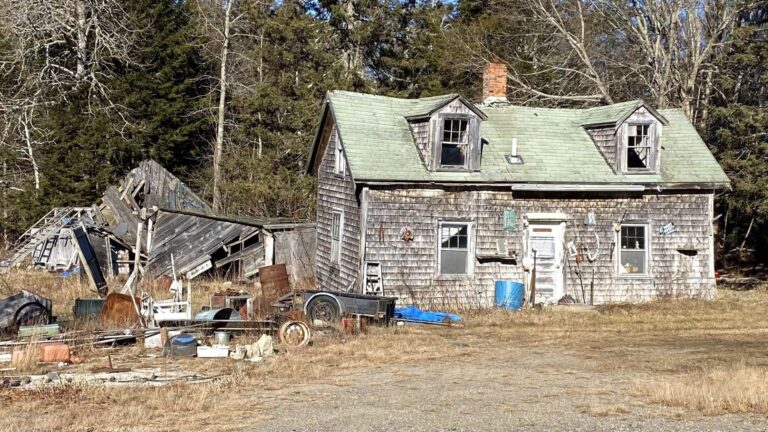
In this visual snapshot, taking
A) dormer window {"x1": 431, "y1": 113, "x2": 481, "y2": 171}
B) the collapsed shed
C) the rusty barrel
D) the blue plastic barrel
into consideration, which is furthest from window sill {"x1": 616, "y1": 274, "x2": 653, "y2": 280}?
the collapsed shed

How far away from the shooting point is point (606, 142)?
22234 millimetres

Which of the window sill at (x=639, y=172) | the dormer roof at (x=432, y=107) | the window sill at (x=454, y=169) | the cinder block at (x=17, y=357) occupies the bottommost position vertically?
the cinder block at (x=17, y=357)

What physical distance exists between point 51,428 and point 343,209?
12.8 m

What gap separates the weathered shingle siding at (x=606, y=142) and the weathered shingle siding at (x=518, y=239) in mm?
1136

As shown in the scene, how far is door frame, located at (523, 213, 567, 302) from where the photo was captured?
20984 mm

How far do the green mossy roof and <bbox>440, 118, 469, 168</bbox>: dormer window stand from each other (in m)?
0.53

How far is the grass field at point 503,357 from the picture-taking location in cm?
1070

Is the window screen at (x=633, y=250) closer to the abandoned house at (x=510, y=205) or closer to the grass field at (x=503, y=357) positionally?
the abandoned house at (x=510, y=205)

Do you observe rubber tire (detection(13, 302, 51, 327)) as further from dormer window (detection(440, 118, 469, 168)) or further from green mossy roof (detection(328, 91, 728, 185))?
dormer window (detection(440, 118, 469, 168))

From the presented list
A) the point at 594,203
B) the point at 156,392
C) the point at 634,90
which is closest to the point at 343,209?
the point at 594,203

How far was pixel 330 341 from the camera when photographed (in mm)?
15805

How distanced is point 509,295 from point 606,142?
5.15 m

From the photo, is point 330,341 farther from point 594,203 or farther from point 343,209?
point 594,203

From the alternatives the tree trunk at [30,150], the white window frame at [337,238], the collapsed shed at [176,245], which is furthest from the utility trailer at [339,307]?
the tree trunk at [30,150]
